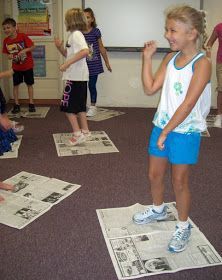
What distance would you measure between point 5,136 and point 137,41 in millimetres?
3035

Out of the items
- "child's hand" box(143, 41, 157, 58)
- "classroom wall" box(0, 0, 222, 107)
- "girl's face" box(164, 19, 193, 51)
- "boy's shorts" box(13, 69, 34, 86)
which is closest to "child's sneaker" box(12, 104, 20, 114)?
"boy's shorts" box(13, 69, 34, 86)

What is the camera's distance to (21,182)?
251cm

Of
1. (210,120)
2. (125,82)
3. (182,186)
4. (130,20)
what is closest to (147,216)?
(182,186)

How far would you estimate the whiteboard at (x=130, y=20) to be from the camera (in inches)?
189

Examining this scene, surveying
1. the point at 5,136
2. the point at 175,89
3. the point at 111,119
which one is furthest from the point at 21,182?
the point at 111,119

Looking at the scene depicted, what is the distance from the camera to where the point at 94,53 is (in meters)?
4.44

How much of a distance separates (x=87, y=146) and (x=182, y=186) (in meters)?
1.69

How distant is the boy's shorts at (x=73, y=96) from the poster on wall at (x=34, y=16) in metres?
2.09

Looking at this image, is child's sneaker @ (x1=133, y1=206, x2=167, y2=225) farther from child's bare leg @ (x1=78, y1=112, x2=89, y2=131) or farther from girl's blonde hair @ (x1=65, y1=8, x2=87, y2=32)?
girl's blonde hair @ (x1=65, y1=8, x2=87, y2=32)

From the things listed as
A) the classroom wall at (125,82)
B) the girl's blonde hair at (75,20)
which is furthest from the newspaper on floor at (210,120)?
the girl's blonde hair at (75,20)

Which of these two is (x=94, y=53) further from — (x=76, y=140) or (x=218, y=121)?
(x=218, y=121)

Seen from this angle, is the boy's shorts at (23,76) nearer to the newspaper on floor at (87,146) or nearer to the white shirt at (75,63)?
the newspaper on floor at (87,146)

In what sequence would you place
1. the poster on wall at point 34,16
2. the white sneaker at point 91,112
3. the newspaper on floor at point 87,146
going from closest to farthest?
the newspaper on floor at point 87,146, the white sneaker at point 91,112, the poster on wall at point 34,16

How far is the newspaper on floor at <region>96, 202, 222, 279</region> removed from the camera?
164 cm
